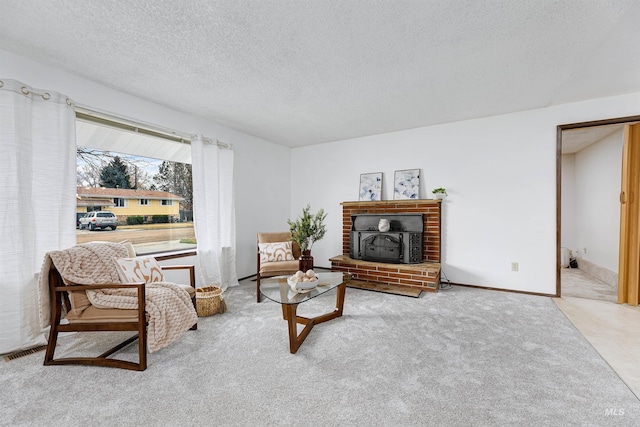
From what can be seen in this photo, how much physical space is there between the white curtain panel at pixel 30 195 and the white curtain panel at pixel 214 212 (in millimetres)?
1292

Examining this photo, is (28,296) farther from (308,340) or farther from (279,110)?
(279,110)

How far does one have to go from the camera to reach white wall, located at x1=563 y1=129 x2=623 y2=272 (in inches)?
154

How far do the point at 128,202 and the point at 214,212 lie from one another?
98 cm

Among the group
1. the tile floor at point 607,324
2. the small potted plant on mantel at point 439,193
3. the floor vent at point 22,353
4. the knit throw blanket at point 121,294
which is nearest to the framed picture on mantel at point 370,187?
the small potted plant on mantel at point 439,193

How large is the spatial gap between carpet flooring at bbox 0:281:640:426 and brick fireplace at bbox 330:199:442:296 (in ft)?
3.45

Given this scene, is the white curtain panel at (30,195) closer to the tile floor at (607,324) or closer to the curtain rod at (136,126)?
the curtain rod at (136,126)

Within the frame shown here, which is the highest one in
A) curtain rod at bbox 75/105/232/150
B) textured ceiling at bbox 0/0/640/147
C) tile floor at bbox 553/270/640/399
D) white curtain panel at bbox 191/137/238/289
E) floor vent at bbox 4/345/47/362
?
textured ceiling at bbox 0/0/640/147

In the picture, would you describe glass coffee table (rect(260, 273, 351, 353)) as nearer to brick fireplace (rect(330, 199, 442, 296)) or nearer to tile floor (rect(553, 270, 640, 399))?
brick fireplace (rect(330, 199, 442, 296))

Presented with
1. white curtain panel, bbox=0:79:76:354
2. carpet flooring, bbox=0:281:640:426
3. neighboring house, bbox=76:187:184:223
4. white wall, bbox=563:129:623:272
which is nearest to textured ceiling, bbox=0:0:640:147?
white curtain panel, bbox=0:79:76:354

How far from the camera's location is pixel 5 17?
182cm

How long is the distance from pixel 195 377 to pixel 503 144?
4.34 meters

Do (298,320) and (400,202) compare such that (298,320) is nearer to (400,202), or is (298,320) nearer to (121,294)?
(121,294)

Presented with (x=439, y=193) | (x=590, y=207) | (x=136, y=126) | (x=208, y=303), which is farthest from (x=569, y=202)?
(x=136, y=126)

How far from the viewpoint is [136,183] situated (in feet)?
10.9
